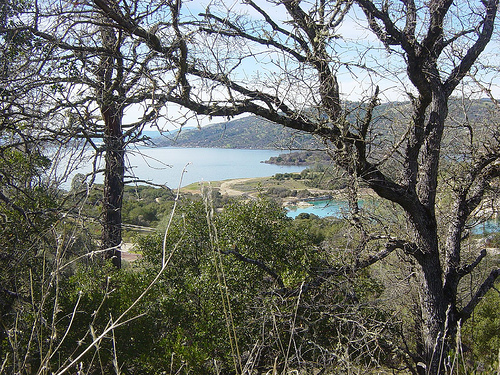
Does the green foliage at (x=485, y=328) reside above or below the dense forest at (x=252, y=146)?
below

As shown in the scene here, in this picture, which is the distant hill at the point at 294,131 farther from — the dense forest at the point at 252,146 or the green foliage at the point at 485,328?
the green foliage at the point at 485,328

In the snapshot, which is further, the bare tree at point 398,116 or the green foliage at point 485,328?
the green foliage at point 485,328

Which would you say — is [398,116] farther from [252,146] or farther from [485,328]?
[485,328]

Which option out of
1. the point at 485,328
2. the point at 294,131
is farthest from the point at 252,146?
the point at 485,328

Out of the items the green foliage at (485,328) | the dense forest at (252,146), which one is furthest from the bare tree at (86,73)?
the green foliage at (485,328)

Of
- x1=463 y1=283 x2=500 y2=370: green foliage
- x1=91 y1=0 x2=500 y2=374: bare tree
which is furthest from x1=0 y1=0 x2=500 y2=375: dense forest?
x1=463 y1=283 x2=500 y2=370: green foliage

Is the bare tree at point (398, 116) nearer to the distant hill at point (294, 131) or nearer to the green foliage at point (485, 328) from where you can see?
the distant hill at point (294, 131)

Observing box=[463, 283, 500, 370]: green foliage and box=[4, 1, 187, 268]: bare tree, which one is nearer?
box=[4, 1, 187, 268]: bare tree

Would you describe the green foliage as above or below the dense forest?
below

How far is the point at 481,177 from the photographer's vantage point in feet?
18.4

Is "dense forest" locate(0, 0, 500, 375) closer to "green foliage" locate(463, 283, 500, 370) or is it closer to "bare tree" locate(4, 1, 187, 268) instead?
"bare tree" locate(4, 1, 187, 268)

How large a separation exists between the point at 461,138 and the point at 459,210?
4.08 ft

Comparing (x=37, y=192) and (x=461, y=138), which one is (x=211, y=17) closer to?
(x=37, y=192)

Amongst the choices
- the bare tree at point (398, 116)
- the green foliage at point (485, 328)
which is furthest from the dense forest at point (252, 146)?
the green foliage at point (485, 328)
